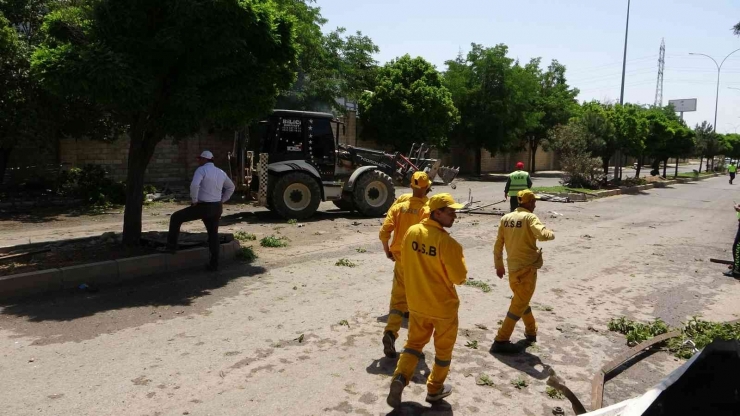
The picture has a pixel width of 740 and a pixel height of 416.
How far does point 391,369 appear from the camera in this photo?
4590 millimetres

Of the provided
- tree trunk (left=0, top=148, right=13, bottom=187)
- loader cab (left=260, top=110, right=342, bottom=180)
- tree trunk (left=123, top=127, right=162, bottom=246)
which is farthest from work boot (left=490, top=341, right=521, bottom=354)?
tree trunk (left=0, top=148, right=13, bottom=187)

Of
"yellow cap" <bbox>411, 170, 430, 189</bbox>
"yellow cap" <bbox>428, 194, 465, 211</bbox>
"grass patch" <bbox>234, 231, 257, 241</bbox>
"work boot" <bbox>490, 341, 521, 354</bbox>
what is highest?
"yellow cap" <bbox>411, 170, 430, 189</bbox>

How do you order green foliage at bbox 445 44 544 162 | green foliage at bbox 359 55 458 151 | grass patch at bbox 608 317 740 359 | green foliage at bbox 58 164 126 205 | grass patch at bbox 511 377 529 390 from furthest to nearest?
green foliage at bbox 445 44 544 162, green foliage at bbox 359 55 458 151, green foliage at bbox 58 164 126 205, grass patch at bbox 608 317 740 359, grass patch at bbox 511 377 529 390

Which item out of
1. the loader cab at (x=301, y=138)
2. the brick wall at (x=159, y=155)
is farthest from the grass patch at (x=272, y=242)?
the brick wall at (x=159, y=155)

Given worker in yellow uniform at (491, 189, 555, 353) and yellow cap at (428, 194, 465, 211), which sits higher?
yellow cap at (428, 194, 465, 211)

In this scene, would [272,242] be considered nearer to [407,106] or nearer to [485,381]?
[485,381]

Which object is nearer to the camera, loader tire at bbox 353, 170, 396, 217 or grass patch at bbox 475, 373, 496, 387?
grass patch at bbox 475, 373, 496, 387

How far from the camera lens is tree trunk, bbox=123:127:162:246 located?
8.23m

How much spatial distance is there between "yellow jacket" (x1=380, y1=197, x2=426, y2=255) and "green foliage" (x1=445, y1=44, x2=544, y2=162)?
25252mm

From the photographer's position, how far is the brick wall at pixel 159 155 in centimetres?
1780

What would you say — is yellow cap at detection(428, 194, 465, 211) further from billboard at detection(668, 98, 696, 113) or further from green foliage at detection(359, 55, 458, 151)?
billboard at detection(668, 98, 696, 113)

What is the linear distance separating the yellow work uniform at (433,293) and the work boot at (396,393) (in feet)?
0.20

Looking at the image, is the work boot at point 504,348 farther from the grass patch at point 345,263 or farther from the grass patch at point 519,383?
the grass patch at point 345,263

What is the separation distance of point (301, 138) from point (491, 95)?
63.4 ft
